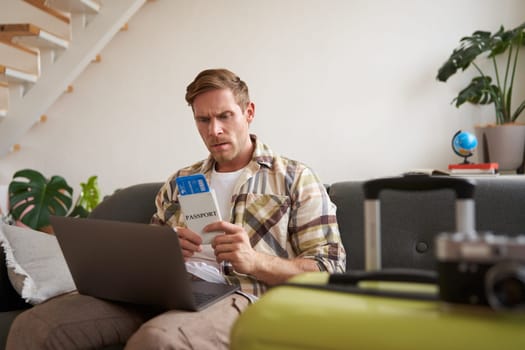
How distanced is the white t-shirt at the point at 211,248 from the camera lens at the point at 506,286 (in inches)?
42.4

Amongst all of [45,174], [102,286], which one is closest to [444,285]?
[102,286]

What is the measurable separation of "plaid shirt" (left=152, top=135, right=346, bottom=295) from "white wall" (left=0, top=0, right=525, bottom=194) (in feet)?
4.47

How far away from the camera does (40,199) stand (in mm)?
3186

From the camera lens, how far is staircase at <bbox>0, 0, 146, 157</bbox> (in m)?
3.15

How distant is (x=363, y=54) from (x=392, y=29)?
0.19m

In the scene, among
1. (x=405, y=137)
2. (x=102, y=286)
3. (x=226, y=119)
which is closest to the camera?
(x=102, y=286)

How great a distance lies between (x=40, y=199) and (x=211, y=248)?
1.85 meters

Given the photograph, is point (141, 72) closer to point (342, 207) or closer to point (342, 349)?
point (342, 207)

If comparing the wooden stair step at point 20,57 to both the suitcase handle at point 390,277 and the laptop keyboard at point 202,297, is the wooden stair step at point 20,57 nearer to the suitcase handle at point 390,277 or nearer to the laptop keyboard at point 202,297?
the laptop keyboard at point 202,297

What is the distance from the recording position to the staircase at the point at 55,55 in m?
3.15

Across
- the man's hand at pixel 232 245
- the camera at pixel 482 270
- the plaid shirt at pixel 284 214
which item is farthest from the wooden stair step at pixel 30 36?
the camera at pixel 482 270

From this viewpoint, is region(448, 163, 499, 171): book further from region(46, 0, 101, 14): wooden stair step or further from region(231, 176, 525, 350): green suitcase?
region(46, 0, 101, 14): wooden stair step

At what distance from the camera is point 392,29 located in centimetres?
296

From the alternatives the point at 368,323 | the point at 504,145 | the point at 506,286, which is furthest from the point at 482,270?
the point at 504,145
